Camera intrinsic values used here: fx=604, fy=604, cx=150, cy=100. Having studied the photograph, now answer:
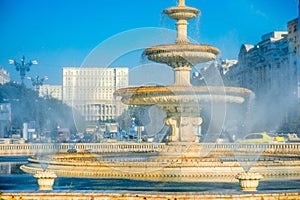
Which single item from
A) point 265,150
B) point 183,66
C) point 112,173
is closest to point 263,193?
point 112,173

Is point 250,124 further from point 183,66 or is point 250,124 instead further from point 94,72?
point 183,66

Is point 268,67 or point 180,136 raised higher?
point 268,67

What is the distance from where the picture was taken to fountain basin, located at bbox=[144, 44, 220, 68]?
25328 millimetres

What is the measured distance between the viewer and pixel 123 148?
3900 centimetres

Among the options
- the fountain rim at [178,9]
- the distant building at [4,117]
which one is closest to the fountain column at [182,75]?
the fountain rim at [178,9]

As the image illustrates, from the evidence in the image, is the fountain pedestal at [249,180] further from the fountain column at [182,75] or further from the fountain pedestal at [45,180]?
the fountain column at [182,75]

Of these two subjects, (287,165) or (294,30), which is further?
(294,30)

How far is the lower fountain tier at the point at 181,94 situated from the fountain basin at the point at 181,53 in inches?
71.7

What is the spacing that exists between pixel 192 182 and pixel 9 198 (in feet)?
24.8

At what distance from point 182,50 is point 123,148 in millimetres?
14935

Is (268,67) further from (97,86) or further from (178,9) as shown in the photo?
(178,9)

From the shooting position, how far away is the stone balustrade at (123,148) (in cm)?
3559

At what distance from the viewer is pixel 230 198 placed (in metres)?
11.5

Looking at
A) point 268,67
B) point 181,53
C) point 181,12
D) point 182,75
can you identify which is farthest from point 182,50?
point 268,67
